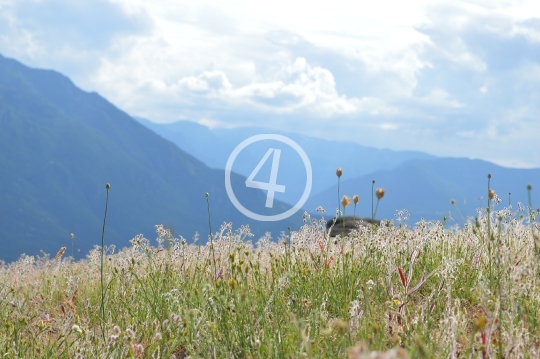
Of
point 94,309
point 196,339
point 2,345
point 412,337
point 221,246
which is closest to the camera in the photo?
point 412,337

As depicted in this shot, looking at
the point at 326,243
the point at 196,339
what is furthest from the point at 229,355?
the point at 326,243

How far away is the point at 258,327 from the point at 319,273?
1122 mm

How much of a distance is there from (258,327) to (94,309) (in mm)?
2386

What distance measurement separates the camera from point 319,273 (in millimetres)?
4680

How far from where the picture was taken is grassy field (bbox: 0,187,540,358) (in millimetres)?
3053

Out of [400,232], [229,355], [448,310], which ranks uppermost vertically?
[400,232]

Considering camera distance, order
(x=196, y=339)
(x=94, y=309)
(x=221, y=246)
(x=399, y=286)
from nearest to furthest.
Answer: (x=196, y=339) → (x=399, y=286) → (x=94, y=309) → (x=221, y=246)

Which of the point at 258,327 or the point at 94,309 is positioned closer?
the point at 258,327

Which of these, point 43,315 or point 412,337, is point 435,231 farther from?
point 43,315

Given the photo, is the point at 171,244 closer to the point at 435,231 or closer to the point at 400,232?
the point at 400,232

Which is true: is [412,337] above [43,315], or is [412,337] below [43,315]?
above

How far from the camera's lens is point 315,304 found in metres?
4.10

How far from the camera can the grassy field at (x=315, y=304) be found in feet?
10.0

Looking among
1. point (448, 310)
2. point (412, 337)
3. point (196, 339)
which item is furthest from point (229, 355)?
point (448, 310)
